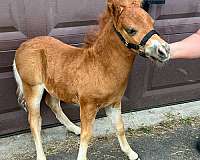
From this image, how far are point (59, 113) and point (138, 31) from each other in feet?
4.34

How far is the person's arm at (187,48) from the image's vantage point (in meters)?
2.77

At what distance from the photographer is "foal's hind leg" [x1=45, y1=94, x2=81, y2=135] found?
3.26m

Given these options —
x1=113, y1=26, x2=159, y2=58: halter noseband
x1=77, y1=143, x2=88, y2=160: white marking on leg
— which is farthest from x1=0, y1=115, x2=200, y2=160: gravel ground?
x1=113, y1=26, x2=159, y2=58: halter noseband

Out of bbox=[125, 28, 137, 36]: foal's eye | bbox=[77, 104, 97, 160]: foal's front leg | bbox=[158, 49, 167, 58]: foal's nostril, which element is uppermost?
bbox=[125, 28, 137, 36]: foal's eye

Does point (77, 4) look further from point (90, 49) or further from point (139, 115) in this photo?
point (139, 115)

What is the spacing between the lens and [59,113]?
11.0 feet

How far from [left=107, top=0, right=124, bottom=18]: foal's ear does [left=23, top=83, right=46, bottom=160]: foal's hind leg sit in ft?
2.73

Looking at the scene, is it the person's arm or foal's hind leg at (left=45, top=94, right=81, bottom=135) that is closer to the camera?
the person's arm

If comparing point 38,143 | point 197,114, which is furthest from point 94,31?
point 197,114

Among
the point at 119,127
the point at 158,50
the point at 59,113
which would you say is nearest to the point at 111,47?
the point at 158,50

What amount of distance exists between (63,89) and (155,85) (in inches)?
52.6

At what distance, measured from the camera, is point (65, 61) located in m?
2.74

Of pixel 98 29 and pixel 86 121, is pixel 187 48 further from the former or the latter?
pixel 86 121

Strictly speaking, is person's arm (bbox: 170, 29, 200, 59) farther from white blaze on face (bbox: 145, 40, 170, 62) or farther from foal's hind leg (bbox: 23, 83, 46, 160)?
foal's hind leg (bbox: 23, 83, 46, 160)
